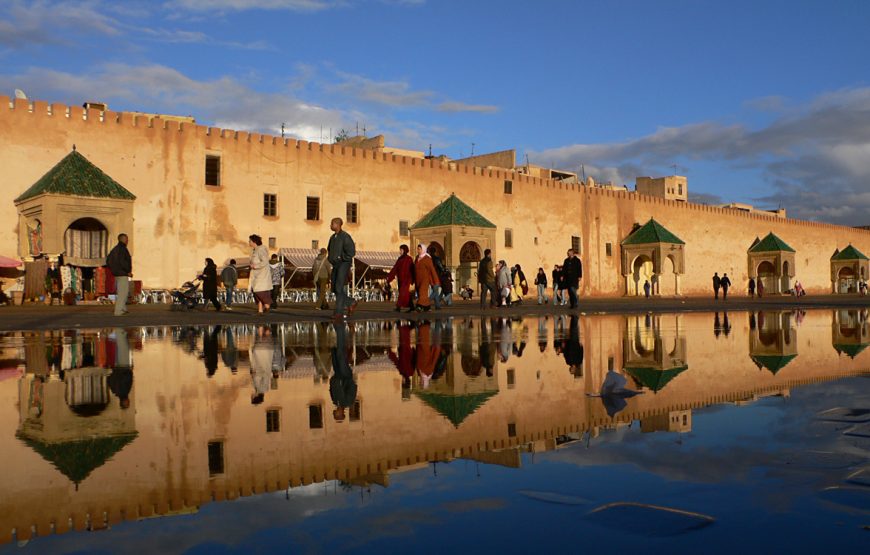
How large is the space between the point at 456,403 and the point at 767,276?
59.3 metres

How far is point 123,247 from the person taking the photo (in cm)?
1524

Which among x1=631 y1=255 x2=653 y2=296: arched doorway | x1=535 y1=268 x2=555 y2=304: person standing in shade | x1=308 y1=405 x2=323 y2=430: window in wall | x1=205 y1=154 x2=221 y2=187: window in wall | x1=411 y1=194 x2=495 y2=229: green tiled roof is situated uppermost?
x1=205 y1=154 x2=221 y2=187: window in wall

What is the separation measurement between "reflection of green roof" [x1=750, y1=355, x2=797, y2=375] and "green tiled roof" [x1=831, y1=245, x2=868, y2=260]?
220 ft

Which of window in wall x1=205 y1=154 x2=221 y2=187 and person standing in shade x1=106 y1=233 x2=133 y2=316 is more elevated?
window in wall x1=205 y1=154 x2=221 y2=187

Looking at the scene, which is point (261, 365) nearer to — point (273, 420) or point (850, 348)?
point (273, 420)

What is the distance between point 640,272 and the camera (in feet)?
162

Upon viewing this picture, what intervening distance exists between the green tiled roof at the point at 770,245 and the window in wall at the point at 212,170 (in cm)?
4209

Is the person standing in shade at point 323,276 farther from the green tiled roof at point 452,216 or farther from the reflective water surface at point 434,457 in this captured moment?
the reflective water surface at point 434,457

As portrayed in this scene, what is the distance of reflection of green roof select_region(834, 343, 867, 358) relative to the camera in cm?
764

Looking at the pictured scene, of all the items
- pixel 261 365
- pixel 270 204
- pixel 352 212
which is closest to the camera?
pixel 261 365

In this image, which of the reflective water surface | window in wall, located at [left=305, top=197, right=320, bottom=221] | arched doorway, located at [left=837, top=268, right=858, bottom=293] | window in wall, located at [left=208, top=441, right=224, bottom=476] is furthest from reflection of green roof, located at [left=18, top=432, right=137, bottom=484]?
arched doorway, located at [left=837, top=268, right=858, bottom=293]

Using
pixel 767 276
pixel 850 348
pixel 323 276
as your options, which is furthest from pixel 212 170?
pixel 767 276

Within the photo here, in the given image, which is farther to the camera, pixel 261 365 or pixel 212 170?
pixel 212 170

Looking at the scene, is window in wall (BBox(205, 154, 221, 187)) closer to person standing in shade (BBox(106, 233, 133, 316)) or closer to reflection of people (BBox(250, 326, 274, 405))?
person standing in shade (BBox(106, 233, 133, 316))
